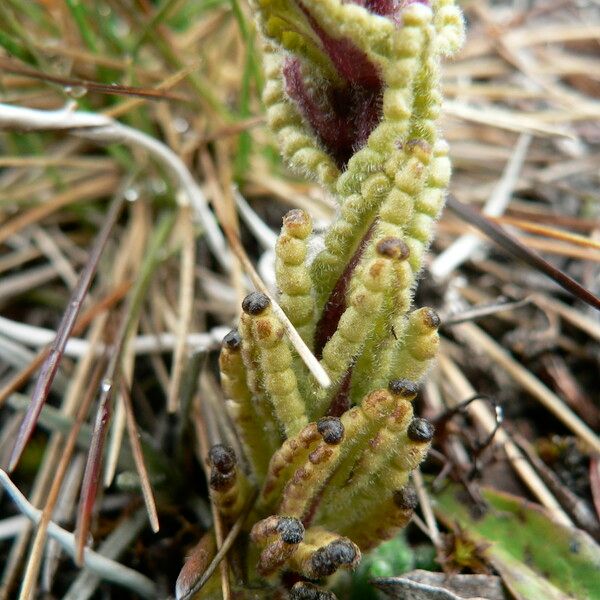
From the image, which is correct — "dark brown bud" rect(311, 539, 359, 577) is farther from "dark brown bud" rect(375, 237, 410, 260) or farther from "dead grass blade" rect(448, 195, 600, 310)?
"dead grass blade" rect(448, 195, 600, 310)

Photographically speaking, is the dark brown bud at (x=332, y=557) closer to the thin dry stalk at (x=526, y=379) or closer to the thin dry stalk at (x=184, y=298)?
the thin dry stalk at (x=184, y=298)

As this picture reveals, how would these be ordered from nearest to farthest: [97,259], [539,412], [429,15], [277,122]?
[429,15], [277,122], [97,259], [539,412]

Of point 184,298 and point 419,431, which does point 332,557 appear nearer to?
point 419,431

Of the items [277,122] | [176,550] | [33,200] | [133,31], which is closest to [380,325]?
[277,122]

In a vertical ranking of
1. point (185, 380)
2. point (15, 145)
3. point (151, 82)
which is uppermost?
point (151, 82)

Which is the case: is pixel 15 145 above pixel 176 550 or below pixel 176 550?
above

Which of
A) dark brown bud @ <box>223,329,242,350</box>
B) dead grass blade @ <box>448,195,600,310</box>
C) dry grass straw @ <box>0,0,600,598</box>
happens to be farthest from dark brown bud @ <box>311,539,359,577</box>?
dead grass blade @ <box>448,195,600,310</box>

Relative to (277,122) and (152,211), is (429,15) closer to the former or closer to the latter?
(277,122)
